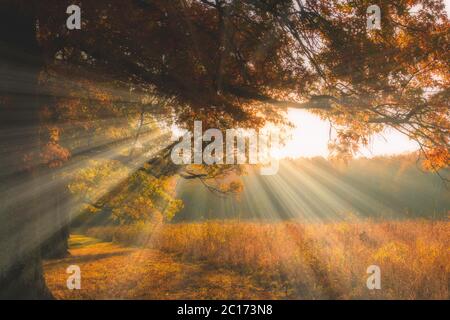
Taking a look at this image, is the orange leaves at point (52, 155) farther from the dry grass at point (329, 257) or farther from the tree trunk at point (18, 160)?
the dry grass at point (329, 257)

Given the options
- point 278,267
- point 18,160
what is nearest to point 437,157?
point 278,267

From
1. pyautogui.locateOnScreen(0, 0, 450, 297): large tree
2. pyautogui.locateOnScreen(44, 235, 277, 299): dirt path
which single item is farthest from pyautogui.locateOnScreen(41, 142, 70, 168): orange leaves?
pyautogui.locateOnScreen(44, 235, 277, 299): dirt path

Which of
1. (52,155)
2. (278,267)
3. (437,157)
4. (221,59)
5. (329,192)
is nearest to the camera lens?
(221,59)

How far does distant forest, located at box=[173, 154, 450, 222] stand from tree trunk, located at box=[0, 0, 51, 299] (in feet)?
64.6

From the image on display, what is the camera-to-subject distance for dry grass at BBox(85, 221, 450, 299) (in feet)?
19.1

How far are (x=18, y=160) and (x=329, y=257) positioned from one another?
18.9ft

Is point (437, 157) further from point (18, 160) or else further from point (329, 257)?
point (18, 160)

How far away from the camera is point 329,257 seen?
732 centimetres

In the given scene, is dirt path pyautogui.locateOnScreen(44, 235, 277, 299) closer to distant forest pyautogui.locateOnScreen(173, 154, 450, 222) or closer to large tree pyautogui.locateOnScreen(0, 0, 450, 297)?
large tree pyautogui.locateOnScreen(0, 0, 450, 297)

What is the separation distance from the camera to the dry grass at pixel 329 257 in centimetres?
583

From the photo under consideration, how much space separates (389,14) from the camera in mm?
5559

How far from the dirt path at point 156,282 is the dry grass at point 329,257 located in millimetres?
379
